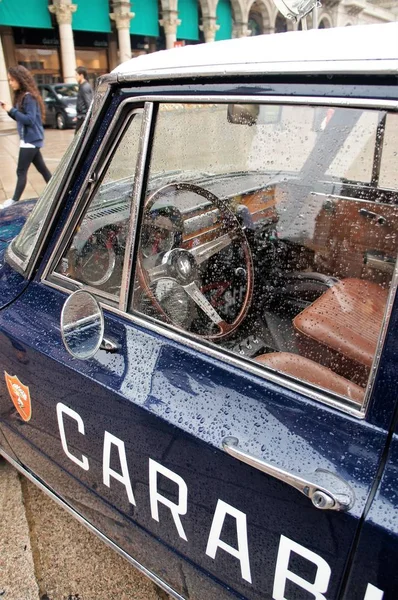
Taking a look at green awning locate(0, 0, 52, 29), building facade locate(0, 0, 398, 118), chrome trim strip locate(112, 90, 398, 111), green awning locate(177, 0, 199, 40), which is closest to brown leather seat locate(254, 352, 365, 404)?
chrome trim strip locate(112, 90, 398, 111)

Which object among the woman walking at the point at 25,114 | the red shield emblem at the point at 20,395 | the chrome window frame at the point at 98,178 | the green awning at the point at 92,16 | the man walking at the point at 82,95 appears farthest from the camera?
the green awning at the point at 92,16

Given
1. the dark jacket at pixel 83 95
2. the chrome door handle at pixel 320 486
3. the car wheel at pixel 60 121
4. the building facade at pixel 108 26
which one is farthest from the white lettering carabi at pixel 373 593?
the building facade at pixel 108 26

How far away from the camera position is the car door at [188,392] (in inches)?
36.8

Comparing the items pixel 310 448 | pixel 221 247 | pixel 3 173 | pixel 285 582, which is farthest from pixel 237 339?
pixel 3 173

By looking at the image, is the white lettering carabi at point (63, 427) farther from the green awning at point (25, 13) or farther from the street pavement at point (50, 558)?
the green awning at point (25, 13)

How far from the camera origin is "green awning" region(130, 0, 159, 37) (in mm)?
26381

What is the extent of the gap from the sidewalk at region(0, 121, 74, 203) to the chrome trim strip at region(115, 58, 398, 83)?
20.9 feet

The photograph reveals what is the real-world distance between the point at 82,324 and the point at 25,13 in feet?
81.8

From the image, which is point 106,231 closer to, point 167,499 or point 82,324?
point 82,324

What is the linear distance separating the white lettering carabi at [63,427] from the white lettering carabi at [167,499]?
29 cm

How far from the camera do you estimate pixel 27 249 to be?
5.47 feet

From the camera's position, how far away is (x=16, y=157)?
10.8 m

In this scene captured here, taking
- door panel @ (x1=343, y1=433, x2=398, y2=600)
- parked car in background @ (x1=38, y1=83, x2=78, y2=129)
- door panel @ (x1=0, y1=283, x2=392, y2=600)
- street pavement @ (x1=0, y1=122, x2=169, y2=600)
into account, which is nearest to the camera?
door panel @ (x1=343, y1=433, x2=398, y2=600)

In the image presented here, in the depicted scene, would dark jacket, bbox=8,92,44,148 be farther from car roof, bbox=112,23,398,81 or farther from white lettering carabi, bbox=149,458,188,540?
white lettering carabi, bbox=149,458,188,540
